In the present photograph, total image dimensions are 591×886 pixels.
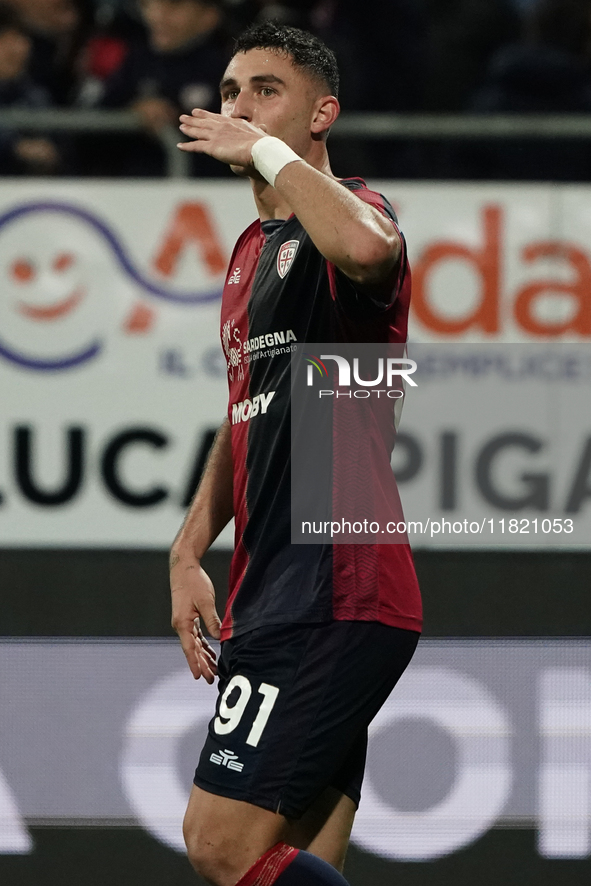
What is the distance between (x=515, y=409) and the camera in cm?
393

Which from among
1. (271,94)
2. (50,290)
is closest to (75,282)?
(50,290)

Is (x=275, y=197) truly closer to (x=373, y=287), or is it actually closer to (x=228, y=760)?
(x=373, y=287)

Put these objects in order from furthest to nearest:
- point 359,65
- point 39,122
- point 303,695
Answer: point 359,65 → point 39,122 → point 303,695

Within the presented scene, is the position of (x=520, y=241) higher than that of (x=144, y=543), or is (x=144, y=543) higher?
(x=520, y=241)

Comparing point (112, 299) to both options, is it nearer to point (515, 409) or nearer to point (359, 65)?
point (515, 409)

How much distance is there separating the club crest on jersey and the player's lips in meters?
1.61

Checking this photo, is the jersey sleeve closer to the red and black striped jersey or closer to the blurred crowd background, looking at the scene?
the red and black striped jersey

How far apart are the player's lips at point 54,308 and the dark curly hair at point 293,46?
1502 millimetres

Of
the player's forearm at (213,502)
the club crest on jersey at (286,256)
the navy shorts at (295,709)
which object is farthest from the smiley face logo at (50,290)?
the navy shorts at (295,709)

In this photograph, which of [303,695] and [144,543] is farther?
[144,543]

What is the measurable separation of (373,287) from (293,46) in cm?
63

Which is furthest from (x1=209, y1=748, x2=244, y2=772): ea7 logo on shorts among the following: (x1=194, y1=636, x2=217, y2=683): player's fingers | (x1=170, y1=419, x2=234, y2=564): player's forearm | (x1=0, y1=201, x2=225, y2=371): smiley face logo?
(x1=0, y1=201, x2=225, y2=371): smiley face logo

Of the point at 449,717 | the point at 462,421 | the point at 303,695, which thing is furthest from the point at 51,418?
the point at 303,695

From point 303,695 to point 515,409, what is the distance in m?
1.81
